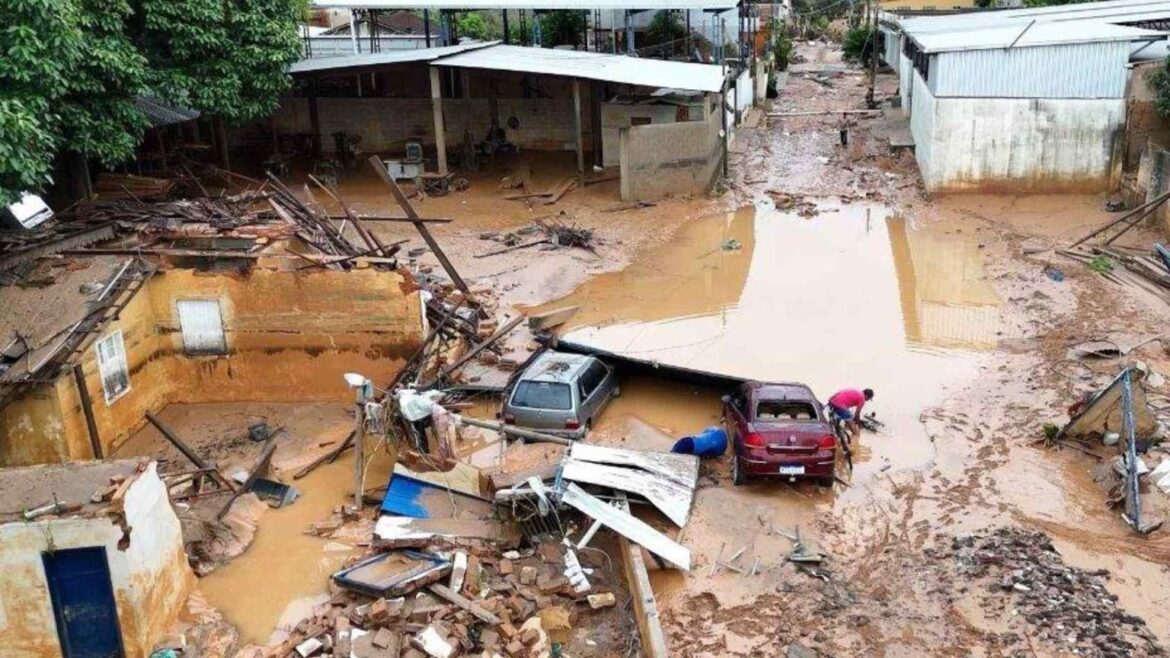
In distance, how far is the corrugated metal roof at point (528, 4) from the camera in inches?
1316

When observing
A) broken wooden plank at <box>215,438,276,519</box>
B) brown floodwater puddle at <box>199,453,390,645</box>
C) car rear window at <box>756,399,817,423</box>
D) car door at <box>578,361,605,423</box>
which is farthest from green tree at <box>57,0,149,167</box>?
car rear window at <box>756,399,817,423</box>

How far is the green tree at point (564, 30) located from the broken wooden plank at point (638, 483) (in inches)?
1233

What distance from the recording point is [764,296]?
22844 millimetres

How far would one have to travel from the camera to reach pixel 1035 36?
2830 cm

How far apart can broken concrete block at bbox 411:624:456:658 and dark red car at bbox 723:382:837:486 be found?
199 inches

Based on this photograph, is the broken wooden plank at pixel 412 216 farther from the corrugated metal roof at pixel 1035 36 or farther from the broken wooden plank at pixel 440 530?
the corrugated metal roof at pixel 1035 36

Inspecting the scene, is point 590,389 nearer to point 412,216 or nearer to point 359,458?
point 359,458

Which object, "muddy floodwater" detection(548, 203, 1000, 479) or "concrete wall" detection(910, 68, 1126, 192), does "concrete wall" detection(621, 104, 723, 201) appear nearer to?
"muddy floodwater" detection(548, 203, 1000, 479)

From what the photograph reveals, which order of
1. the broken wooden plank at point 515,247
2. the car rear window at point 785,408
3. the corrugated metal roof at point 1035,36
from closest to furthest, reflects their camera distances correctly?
the car rear window at point 785,408, the broken wooden plank at point 515,247, the corrugated metal roof at point 1035,36

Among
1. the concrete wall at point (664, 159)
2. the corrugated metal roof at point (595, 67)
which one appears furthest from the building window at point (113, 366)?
the corrugated metal roof at point (595, 67)

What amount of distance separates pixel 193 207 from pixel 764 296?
12.3 m

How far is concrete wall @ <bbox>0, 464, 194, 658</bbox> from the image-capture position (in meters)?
10.2

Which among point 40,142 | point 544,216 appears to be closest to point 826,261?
point 544,216

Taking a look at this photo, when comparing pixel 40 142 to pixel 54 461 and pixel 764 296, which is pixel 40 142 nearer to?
pixel 54 461
